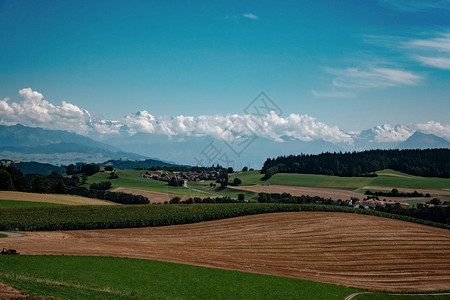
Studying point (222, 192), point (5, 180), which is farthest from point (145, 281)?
point (222, 192)

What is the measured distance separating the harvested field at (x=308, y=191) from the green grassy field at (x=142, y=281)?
76.2 m

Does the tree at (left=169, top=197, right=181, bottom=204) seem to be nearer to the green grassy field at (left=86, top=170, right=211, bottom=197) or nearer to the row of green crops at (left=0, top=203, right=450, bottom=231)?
the green grassy field at (left=86, top=170, right=211, bottom=197)

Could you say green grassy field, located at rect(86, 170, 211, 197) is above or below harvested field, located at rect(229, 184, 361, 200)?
below

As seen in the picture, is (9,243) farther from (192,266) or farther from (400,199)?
(400,199)

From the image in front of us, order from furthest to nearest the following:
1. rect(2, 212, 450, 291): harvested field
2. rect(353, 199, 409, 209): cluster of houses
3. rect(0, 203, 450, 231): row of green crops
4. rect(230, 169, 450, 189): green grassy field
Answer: rect(230, 169, 450, 189): green grassy field < rect(353, 199, 409, 209): cluster of houses < rect(0, 203, 450, 231): row of green crops < rect(2, 212, 450, 291): harvested field

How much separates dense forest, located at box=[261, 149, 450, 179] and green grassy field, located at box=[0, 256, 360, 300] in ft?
385

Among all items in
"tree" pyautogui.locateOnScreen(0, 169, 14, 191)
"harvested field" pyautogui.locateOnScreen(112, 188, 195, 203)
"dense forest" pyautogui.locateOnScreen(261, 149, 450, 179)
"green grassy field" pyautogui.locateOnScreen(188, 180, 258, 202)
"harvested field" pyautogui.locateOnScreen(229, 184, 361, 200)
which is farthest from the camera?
"dense forest" pyautogui.locateOnScreen(261, 149, 450, 179)

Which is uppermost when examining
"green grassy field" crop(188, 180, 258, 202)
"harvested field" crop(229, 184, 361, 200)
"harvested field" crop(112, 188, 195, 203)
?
"harvested field" crop(229, 184, 361, 200)

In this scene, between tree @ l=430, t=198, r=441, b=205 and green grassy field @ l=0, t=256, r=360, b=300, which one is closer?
green grassy field @ l=0, t=256, r=360, b=300

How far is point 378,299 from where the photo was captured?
114ft

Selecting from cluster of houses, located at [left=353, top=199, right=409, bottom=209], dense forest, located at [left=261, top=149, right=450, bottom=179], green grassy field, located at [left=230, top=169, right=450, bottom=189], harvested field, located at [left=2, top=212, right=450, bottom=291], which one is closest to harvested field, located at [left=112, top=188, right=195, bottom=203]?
harvested field, located at [left=2, top=212, right=450, bottom=291]

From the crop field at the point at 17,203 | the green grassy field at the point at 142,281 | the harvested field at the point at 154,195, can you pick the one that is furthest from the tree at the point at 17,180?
the green grassy field at the point at 142,281

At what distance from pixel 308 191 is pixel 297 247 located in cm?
7073

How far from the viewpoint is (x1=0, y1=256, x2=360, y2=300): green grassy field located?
25.6 metres
